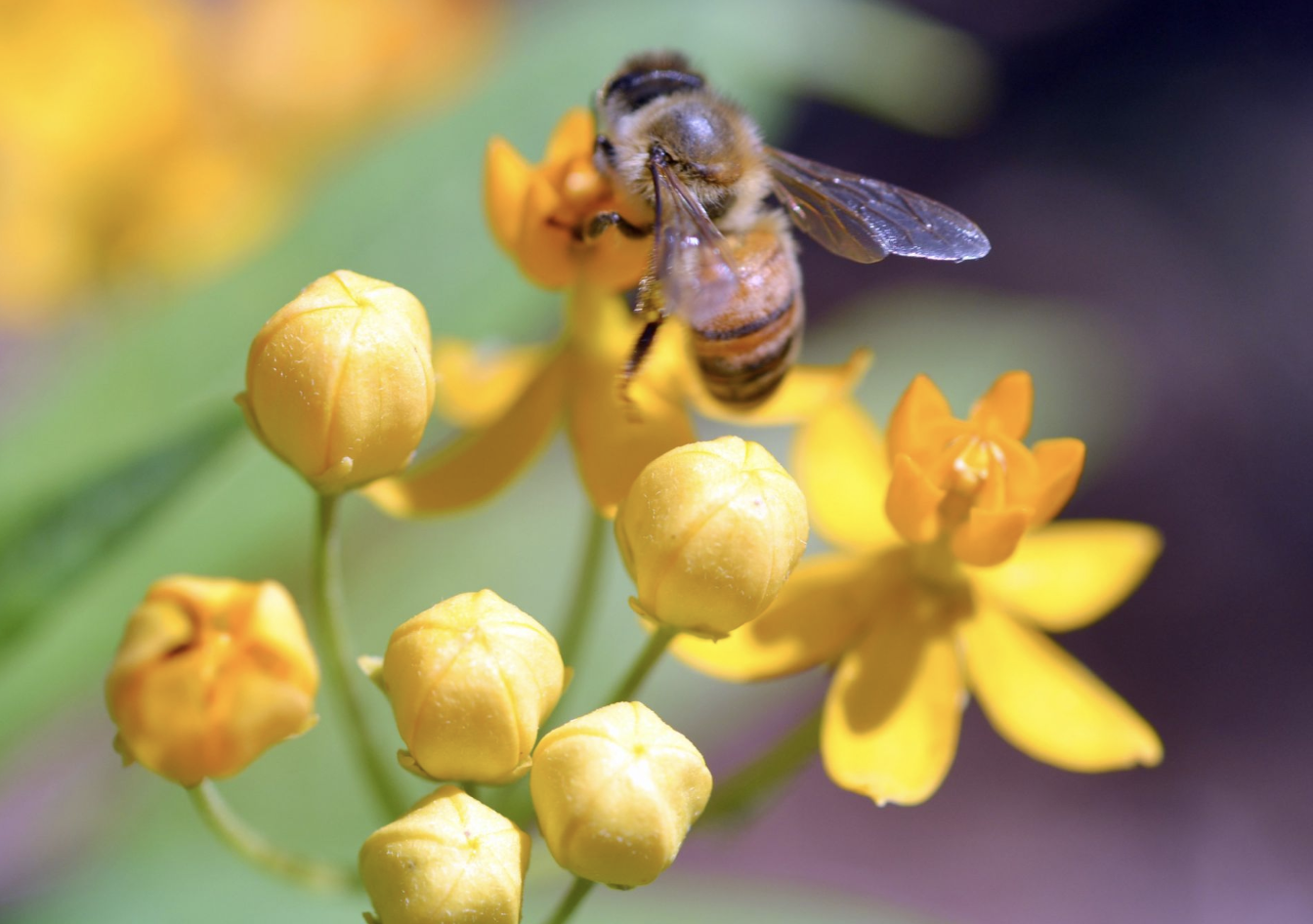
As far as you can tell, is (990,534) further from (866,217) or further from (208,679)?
(208,679)

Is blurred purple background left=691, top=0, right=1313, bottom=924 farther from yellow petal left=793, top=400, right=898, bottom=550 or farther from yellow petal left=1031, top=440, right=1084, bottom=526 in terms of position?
yellow petal left=1031, top=440, right=1084, bottom=526

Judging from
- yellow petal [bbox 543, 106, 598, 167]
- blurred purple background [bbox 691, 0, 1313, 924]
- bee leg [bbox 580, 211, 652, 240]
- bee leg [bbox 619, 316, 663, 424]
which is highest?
yellow petal [bbox 543, 106, 598, 167]

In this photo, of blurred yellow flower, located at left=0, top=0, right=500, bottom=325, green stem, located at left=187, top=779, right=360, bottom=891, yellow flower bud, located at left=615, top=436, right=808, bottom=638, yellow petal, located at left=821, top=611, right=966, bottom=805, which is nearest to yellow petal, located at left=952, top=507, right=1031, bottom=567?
yellow petal, located at left=821, top=611, right=966, bottom=805

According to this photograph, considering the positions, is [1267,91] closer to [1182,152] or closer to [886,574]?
[1182,152]

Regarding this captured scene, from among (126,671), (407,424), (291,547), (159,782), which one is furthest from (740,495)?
(159,782)

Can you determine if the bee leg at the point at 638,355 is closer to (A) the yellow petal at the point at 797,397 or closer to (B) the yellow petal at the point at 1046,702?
(A) the yellow petal at the point at 797,397

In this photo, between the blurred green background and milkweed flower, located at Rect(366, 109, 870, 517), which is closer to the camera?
milkweed flower, located at Rect(366, 109, 870, 517)
